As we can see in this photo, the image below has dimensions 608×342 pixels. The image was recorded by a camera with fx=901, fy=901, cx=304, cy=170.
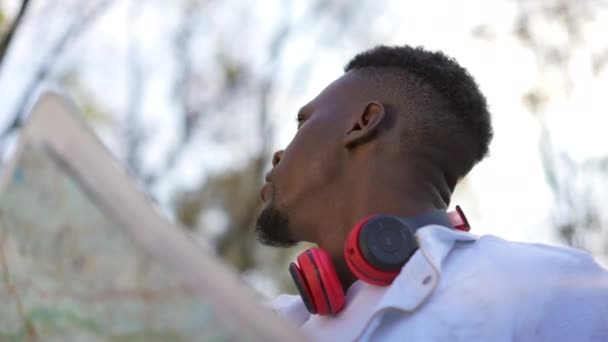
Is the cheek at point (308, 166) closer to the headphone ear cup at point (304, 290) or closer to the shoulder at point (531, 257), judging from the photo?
the headphone ear cup at point (304, 290)

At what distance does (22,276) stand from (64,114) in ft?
0.83

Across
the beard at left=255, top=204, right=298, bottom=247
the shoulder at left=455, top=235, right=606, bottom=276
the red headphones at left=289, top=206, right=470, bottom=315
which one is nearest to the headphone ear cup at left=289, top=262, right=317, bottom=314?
the red headphones at left=289, top=206, right=470, bottom=315

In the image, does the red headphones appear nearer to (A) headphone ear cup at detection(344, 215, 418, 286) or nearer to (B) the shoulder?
(A) headphone ear cup at detection(344, 215, 418, 286)

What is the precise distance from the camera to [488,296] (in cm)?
203

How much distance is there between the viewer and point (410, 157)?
8.66ft

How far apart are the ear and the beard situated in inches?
11.7

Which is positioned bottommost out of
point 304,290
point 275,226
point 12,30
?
point 304,290

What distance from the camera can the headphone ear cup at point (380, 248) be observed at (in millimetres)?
2215

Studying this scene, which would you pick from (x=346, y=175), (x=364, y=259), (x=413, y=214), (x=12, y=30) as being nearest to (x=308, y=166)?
(x=346, y=175)

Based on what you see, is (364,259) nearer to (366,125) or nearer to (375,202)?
(375,202)

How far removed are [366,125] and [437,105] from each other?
0.24 m

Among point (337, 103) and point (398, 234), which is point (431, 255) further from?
Result: point (337, 103)

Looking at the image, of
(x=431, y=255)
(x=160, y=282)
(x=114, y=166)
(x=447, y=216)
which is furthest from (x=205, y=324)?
(x=447, y=216)

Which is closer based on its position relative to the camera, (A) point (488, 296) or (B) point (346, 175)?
(A) point (488, 296)
